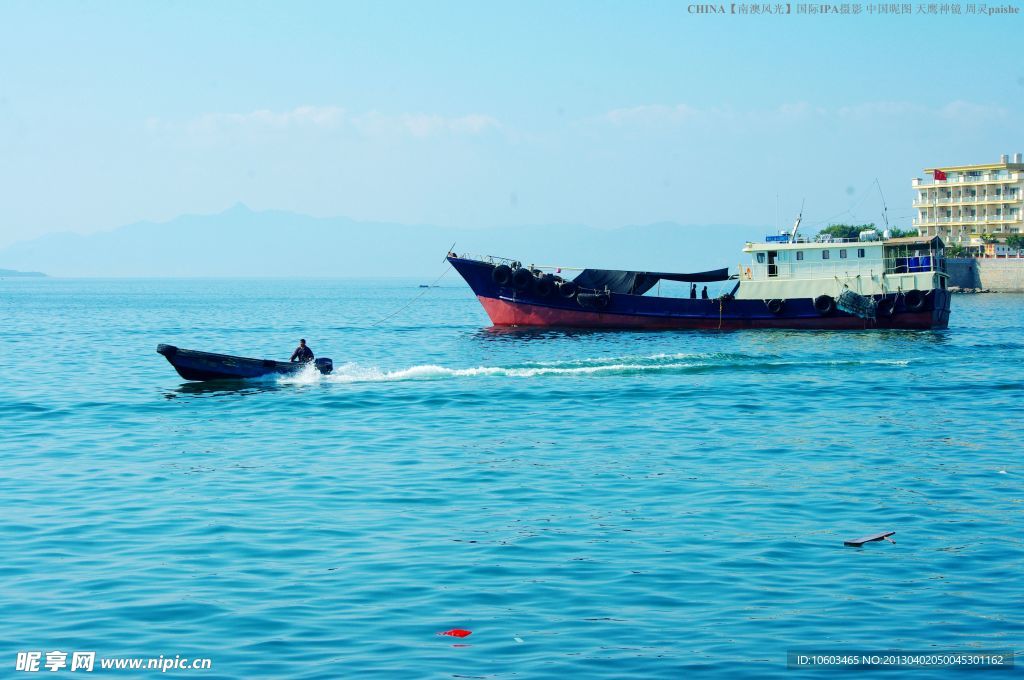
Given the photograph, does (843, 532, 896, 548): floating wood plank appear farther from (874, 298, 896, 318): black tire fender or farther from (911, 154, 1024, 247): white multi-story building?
(911, 154, 1024, 247): white multi-story building

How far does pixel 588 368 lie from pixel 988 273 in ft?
347

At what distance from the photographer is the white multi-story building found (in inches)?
5837

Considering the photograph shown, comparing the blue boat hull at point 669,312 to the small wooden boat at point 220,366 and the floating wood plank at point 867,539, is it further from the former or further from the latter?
the floating wood plank at point 867,539

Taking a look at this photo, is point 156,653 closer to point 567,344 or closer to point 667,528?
point 667,528

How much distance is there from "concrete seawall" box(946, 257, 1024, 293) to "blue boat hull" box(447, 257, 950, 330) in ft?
247

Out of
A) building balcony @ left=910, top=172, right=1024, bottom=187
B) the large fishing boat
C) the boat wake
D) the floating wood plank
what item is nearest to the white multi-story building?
building balcony @ left=910, top=172, right=1024, bottom=187

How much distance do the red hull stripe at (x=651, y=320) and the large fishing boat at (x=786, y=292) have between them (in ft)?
0.18

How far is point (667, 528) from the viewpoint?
1627cm

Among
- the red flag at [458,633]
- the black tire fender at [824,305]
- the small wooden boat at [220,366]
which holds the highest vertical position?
the black tire fender at [824,305]

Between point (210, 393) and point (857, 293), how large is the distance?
122 feet

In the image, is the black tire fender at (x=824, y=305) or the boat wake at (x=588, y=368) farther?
the black tire fender at (x=824, y=305)

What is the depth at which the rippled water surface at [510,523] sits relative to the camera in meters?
11.8

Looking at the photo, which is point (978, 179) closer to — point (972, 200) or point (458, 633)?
point (972, 200)
